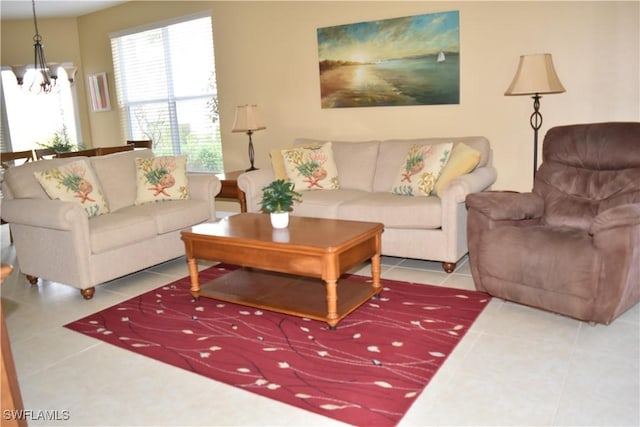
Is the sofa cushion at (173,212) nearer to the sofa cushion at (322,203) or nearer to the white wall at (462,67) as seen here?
the sofa cushion at (322,203)

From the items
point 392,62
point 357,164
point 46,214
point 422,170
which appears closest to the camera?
point 46,214

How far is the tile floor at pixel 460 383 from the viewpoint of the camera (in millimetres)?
1977

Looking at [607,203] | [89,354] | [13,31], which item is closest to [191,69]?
[13,31]

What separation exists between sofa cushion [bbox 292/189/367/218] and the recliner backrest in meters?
1.39

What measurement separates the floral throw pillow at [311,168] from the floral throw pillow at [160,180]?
887 millimetres

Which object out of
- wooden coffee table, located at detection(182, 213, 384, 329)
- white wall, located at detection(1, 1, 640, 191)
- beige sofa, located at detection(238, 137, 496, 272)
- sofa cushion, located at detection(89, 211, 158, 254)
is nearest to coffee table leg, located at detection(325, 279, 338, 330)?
wooden coffee table, located at detection(182, 213, 384, 329)

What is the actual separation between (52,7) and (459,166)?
5.39 m

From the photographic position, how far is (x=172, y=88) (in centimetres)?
631

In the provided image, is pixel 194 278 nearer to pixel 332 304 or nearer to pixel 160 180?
pixel 332 304

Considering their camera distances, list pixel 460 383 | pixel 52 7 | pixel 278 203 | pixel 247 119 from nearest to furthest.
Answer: pixel 460 383
pixel 278 203
pixel 247 119
pixel 52 7

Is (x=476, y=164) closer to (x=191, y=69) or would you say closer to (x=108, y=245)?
(x=108, y=245)

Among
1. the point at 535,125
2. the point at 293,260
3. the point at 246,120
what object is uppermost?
the point at 246,120

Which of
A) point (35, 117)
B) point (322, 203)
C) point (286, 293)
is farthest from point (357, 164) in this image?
point (35, 117)

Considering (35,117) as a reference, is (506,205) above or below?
below
